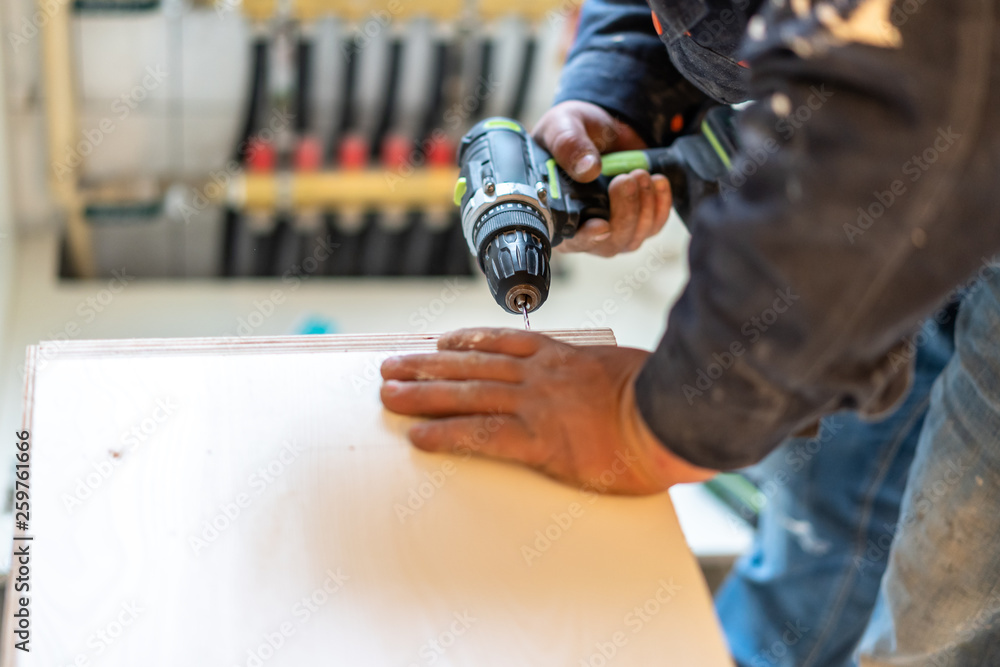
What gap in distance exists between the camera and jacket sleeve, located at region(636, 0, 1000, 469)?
1.67ft

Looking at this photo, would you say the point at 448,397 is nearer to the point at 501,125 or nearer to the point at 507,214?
the point at 507,214

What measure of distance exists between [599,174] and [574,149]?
0.04m

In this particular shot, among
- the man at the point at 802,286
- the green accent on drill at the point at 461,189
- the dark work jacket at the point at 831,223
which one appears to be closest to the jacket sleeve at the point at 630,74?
the man at the point at 802,286

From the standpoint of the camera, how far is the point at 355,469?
0.71 meters

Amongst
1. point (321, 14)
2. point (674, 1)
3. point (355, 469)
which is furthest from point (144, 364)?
point (321, 14)

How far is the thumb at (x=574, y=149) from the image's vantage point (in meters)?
0.92

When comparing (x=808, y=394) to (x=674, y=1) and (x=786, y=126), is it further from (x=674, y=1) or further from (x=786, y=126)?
(x=674, y=1)
